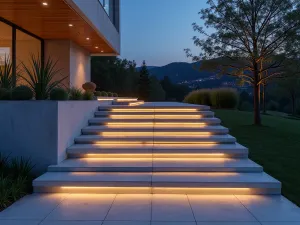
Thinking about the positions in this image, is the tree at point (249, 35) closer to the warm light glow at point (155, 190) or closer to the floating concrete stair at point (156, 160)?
the floating concrete stair at point (156, 160)

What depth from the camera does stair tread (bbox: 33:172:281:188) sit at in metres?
4.93

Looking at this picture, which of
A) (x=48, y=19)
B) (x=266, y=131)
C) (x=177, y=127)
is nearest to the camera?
(x=177, y=127)

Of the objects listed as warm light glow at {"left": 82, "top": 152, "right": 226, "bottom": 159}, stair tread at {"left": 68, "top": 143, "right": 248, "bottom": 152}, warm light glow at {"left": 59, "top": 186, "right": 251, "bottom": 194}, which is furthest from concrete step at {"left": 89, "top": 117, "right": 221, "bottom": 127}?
warm light glow at {"left": 59, "top": 186, "right": 251, "bottom": 194}

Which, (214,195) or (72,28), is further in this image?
(72,28)

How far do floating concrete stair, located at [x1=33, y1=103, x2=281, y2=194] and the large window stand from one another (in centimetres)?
415

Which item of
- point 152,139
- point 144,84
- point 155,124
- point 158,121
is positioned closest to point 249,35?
point 158,121

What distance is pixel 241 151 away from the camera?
6.23 m

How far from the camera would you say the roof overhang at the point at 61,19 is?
823 centimetres

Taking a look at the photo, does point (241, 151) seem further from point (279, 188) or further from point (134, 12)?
point (134, 12)

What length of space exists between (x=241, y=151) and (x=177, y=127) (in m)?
1.81

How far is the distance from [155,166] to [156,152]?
0.81m

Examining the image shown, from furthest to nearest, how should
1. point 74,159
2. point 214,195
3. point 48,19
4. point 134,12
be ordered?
point 134,12, point 48,19, point 74,159, point 214,195

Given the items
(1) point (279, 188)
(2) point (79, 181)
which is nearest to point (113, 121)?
(2) point (79, 181)

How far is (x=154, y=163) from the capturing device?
5742 millimetres
